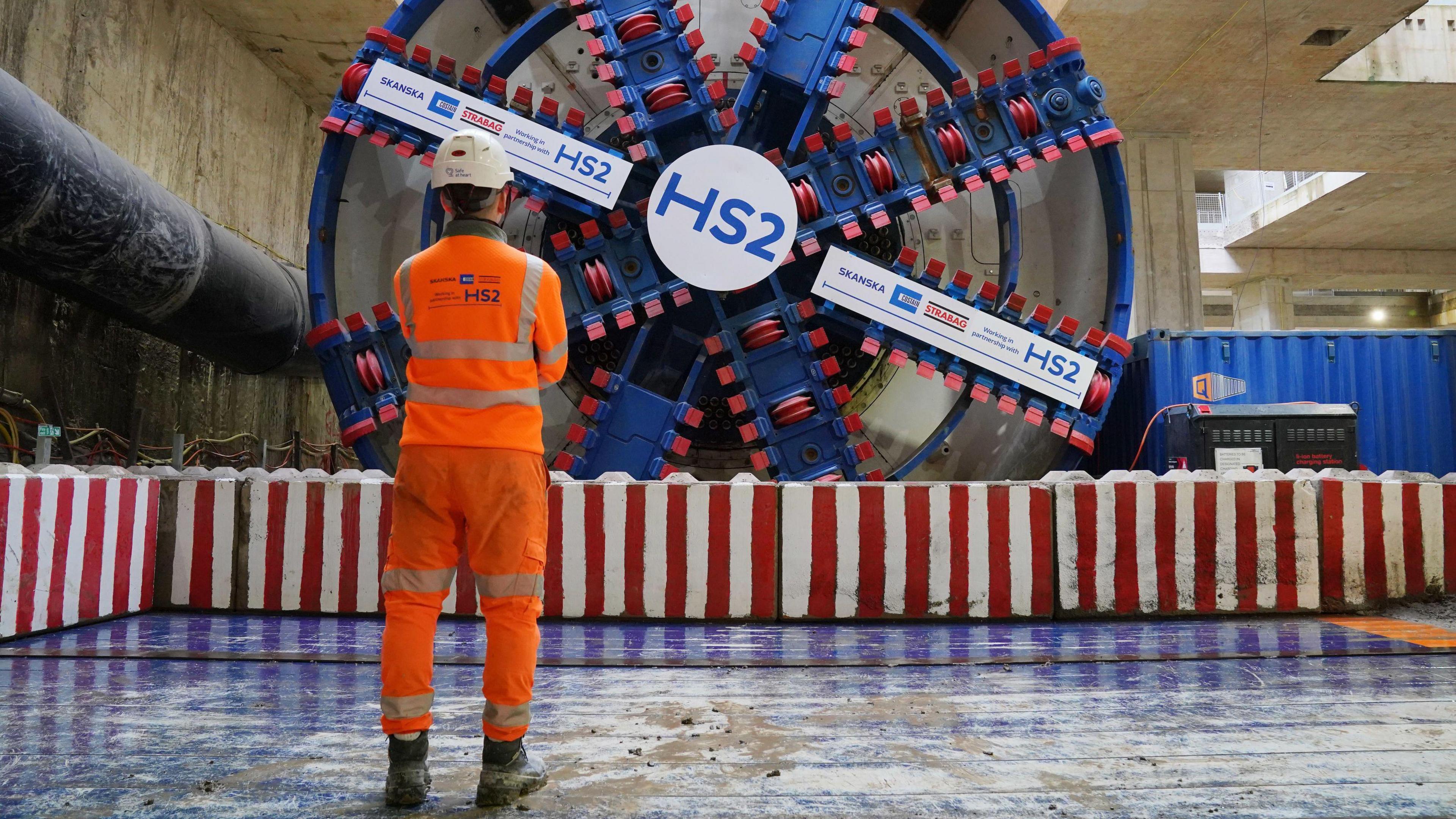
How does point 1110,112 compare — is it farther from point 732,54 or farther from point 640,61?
point 640,61

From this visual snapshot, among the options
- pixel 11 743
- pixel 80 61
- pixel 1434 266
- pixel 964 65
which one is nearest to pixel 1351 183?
pixel 1434 266

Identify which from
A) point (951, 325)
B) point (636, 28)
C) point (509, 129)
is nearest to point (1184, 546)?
point (951, 325)

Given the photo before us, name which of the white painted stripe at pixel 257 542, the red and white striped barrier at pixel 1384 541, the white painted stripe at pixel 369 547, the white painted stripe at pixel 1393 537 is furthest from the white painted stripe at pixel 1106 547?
the white painted stripe at pixel 257 542

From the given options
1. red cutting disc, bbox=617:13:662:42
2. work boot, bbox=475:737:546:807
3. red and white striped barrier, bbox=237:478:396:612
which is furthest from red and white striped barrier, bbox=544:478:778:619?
red cutting disc, bbox=617:13:662:42

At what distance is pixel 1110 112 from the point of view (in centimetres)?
1462

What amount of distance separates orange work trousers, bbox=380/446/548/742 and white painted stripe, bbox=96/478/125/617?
3.54 meters

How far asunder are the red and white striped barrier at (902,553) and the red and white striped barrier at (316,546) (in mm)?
2016

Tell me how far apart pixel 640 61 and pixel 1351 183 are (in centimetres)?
1967

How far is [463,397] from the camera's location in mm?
2670

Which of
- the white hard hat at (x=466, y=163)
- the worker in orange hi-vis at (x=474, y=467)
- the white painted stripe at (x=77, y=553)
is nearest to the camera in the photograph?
the worker in orange hi-vis at (x=474, y=467)

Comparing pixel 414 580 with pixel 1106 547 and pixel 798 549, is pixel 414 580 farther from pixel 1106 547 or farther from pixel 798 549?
pixel 1106 547

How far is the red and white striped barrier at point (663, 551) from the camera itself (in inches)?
210

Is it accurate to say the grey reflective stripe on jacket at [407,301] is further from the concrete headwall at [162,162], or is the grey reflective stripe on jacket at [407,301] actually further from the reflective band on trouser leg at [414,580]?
the concrete headwall at [162,162]

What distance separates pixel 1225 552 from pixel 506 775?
4.65m
